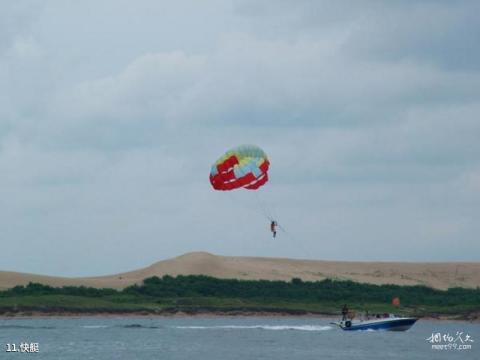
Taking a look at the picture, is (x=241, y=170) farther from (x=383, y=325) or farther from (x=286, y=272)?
(x=286, y=272)

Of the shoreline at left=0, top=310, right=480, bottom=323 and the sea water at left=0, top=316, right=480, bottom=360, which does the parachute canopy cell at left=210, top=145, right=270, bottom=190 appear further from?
the shoreline at left=0, top=310, right=480, bottom=323

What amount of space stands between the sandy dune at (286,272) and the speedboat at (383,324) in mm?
45823

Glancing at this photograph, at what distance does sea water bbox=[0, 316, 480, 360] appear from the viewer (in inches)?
2384

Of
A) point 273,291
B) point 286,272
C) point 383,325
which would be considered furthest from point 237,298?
point 383,325

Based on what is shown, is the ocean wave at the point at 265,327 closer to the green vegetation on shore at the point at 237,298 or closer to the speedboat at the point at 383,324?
the speedboat at the point at 383,324

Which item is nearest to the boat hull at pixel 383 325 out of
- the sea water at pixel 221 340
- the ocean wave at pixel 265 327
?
the sea water at pixel 221 340

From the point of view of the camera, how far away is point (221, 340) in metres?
68.3

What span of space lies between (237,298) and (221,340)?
3640 cm

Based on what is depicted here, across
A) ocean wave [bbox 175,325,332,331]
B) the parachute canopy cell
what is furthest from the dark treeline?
the parachute canopy cell

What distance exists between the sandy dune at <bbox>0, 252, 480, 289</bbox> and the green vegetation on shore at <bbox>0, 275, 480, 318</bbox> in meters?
9.61

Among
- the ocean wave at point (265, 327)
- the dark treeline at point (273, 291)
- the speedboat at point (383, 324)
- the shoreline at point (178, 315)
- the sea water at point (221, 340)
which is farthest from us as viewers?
the dark treeline at point (273, 291)

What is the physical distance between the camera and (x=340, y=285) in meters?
115

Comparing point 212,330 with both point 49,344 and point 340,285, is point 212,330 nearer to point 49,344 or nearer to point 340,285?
point 49,344

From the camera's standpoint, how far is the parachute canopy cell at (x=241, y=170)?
62750mm
